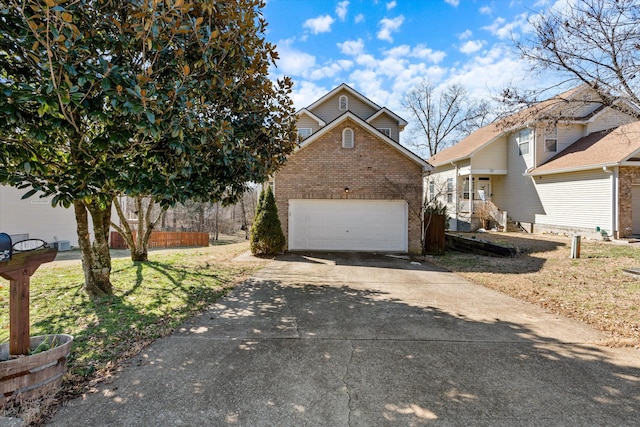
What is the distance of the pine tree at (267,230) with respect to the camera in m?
11.4

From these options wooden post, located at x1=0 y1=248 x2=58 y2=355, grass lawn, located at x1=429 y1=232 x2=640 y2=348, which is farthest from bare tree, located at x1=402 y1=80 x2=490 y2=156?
wooden post, located at x1=0 y1=248 x2=58 y2=355

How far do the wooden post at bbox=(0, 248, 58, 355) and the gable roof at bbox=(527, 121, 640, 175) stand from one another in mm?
16643

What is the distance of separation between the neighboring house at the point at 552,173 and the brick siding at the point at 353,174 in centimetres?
197

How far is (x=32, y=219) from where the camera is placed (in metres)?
16.5

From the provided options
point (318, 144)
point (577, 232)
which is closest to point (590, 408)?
point (318, 144)

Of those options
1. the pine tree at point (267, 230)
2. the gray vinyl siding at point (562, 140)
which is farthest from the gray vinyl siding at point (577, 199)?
the pine tree at point (267, 230)

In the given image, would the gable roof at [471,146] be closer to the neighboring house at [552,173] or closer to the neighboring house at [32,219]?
the neighboring house at [552,173]

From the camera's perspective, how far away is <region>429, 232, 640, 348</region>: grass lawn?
507cm

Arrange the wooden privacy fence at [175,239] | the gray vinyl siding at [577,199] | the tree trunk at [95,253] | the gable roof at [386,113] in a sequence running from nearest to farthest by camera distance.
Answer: the tree trunk at [95,253] < the gray vinyl siding at [577,199] < the gable roof at [386,113] < the wooden privacy fence at [175,239]

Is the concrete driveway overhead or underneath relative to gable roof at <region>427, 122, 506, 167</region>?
underneath

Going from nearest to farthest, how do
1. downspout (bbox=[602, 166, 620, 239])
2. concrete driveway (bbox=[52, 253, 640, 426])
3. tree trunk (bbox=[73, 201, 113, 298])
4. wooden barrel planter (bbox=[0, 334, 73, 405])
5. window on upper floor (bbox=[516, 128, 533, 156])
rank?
wooden barrel planter (bbox=[0, 334, 73, 405])
concrete driveway (bbox=[52, 253, 640, 426])
tree trunk (bbox=[73, 201, 113, 298])
downspout (bbox=[602, 166, 620, 239])
window on upper floor (bbox=[516, 128, 533, 156])

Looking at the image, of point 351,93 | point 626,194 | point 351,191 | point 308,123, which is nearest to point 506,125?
point 351,191

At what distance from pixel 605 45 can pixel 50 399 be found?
1028 centimetres

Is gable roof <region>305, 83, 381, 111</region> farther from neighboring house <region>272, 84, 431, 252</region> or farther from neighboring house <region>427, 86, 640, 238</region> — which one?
neighboring house <region>272, 84, 431, 252</region>
